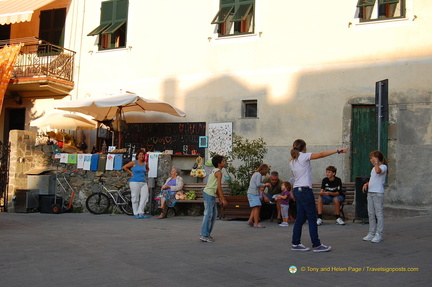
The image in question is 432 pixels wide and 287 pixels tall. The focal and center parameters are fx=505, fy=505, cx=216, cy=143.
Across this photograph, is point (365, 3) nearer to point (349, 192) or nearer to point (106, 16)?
point (349, 192)

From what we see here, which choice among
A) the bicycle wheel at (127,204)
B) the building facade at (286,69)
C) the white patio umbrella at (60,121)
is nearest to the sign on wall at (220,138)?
the building facade at (286,69)

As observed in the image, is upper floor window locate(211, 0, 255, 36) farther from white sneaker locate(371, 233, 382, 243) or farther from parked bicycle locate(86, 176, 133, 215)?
white sneaker locate(371, 233, 382, 243)

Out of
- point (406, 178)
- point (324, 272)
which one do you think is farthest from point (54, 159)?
point (324, 272)

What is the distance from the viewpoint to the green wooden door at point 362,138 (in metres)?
13.4

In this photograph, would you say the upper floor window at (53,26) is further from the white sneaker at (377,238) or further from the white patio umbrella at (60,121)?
the white sneaker at (377,238)

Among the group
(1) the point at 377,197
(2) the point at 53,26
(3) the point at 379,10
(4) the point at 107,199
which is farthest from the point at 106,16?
(1) the point at 377,197

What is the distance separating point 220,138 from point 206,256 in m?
7.71

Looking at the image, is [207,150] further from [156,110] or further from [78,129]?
[78,129]

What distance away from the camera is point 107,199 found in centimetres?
1427

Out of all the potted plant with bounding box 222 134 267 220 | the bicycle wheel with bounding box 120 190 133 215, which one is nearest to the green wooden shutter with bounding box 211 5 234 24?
the potted plant with bounding box 222 134 267 220

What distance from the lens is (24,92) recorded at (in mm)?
18531

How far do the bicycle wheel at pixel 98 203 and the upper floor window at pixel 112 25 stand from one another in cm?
554

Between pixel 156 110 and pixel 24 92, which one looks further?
pixel 24 92

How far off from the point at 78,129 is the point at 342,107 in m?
8.53
